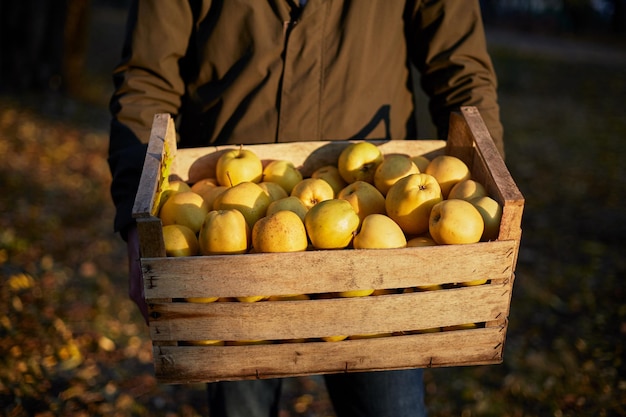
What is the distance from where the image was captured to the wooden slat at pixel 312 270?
5.25 ft

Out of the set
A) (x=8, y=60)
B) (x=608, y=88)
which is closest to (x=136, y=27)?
(x=8, y=60)

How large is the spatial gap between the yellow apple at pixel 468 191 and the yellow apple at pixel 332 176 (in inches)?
17.8

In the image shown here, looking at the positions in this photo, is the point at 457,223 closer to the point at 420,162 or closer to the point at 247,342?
the point at 420,162

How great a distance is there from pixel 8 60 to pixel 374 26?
29.5ft

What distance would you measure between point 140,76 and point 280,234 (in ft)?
3.15

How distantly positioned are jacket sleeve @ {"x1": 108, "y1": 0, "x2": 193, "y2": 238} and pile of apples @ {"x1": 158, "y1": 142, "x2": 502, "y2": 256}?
189mm

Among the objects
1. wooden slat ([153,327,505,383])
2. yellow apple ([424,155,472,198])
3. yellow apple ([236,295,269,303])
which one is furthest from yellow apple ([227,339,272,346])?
yellow apple ([424,155,472,198])

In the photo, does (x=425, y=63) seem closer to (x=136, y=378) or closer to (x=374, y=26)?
(x=374, y=26)

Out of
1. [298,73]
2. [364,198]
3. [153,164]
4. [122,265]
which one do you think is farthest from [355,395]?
[122,265]

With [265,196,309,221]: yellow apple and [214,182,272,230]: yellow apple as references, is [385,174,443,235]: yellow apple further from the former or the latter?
[214,182,272,230]: yellow apple

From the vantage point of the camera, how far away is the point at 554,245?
6023mm

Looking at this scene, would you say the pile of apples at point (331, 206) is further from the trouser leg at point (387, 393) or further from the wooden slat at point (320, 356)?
the trouser leg at point (387, 393)

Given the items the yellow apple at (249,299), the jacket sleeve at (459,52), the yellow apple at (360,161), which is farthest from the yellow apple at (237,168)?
the jacket sleeve at (459,52)

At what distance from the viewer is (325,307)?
1679mm
